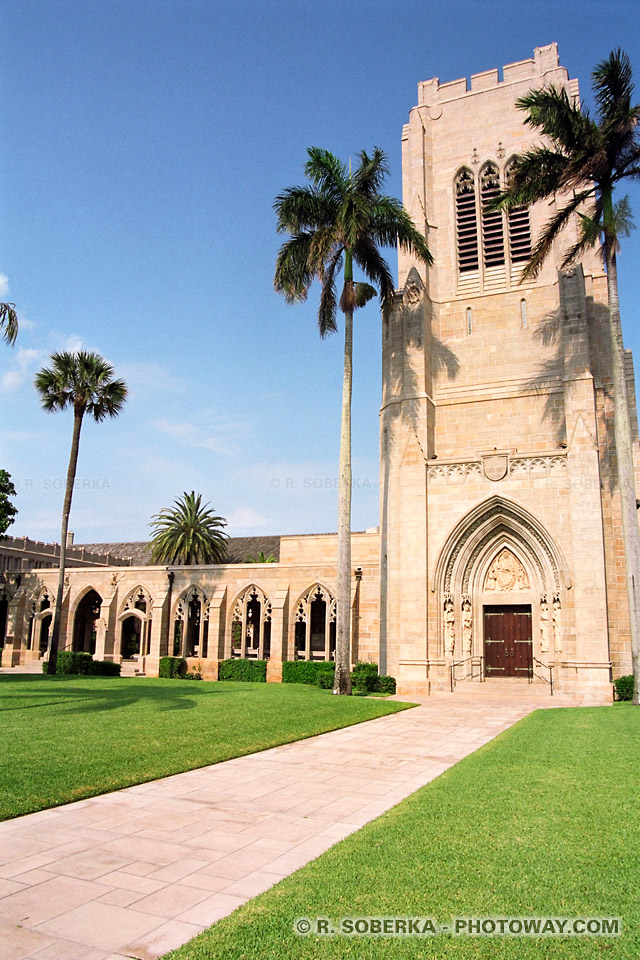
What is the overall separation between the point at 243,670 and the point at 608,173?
21408 mm

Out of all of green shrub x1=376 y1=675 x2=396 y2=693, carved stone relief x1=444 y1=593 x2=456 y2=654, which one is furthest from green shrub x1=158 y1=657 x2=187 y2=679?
carved stone relief x1=444 y1=593 x2=456 y2=654

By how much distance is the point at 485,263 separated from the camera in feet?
90.1

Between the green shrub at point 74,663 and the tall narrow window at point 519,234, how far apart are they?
77.6ft

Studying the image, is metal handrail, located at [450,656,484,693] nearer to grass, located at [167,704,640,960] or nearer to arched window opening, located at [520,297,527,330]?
arched window opening, located at [520,297,527,330]

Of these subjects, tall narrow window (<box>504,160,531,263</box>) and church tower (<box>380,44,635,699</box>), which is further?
tall narrow window (<box>504,160,531,263</box>)

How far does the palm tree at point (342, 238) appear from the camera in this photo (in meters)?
21.0

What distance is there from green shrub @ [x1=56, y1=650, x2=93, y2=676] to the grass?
945 inches

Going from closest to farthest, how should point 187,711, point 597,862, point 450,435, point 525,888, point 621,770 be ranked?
point 525,888
point 597,862
point 621,770
point 187,711
point 450,435

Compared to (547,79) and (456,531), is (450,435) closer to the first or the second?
(456,531)

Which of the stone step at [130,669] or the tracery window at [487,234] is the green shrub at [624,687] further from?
the stone step at [130,669]

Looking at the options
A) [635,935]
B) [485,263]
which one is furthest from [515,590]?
[635,935]

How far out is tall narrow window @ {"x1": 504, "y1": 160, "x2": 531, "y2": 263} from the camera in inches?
1062

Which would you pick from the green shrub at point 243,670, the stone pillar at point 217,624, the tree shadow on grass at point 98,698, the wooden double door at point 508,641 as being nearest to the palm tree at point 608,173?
the wooden double door at point 508,641

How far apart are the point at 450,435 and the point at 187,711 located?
53.2ft
